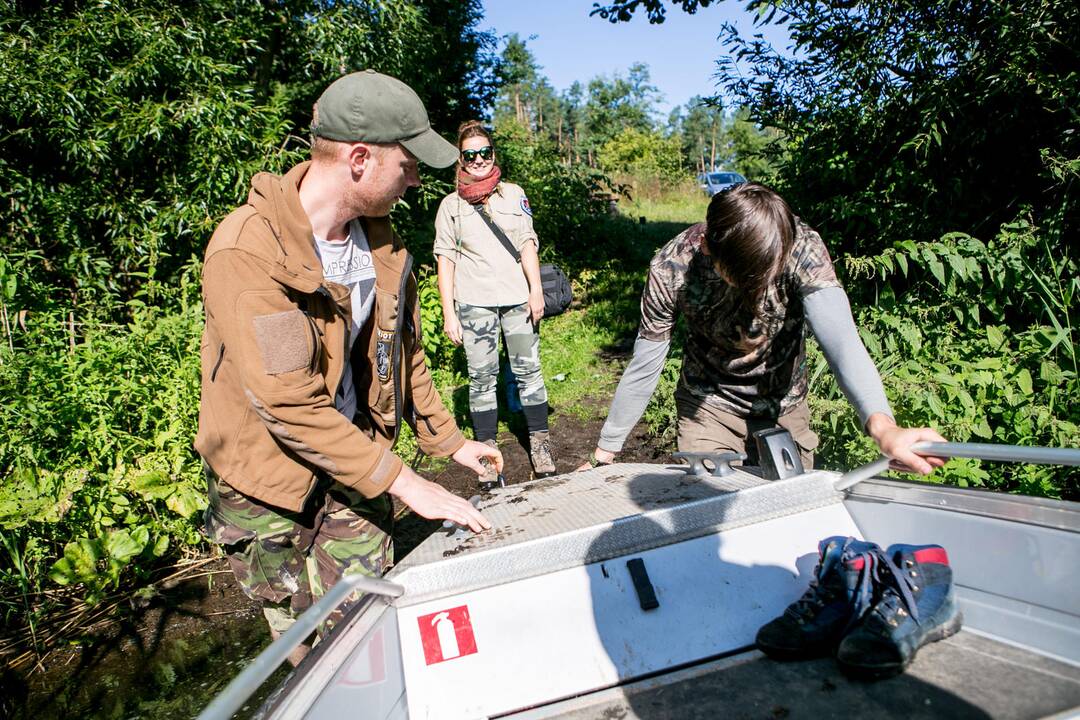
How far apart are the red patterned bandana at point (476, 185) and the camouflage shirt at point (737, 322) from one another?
2.04 m

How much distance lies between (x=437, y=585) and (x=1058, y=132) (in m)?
4.80

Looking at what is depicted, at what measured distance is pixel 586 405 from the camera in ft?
19.4

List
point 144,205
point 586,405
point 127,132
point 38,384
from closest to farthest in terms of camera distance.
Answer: point 38,384, point 127,132, point 144,205, point 586,405

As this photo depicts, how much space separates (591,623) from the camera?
1.92 meters

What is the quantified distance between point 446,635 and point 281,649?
611 mm

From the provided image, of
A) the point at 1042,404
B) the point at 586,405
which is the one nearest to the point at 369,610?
the point at 1042,404

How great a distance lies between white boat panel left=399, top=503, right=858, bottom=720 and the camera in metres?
1.82

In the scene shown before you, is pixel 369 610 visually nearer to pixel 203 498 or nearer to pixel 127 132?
pixel 203 498

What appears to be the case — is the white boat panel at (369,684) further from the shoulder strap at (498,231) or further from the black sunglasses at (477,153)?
the black sunglasses at (477,153)

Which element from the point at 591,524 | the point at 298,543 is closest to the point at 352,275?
the point at 298,543

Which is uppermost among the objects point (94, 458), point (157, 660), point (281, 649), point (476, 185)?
point (476, 185)

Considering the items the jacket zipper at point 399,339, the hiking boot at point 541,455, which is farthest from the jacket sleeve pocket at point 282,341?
the hiking boot at point 541,455

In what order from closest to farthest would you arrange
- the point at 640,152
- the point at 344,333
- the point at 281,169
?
the point at 344,333 → the point at 281,169 → the point at 640,152

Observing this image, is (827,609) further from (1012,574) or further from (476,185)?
(476,185)
